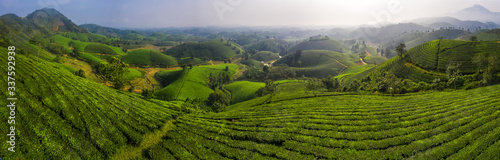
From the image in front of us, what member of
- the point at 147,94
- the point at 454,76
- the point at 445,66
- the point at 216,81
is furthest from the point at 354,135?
the point at 216,81

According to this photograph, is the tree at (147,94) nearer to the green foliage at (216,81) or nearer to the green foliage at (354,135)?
the green foliage at (354,135)

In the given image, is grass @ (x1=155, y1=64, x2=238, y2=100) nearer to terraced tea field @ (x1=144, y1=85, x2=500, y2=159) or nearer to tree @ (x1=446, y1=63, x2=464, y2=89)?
terraced tea field @ (x1=144, y1=85, x2=500, y2=159)

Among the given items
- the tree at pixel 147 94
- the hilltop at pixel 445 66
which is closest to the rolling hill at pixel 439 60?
the hilltop at pixel 445 66

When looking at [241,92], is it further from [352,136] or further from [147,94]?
[352,136]

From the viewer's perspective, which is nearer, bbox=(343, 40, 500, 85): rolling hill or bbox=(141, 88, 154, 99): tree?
bbox=(343, 40, 500, 85): rolling hill

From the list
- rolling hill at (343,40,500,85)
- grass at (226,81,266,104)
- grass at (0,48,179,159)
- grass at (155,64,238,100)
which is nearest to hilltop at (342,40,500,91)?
rolling hill at (343,40,500,85)

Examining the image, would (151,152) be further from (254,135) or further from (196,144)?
(254,135)
